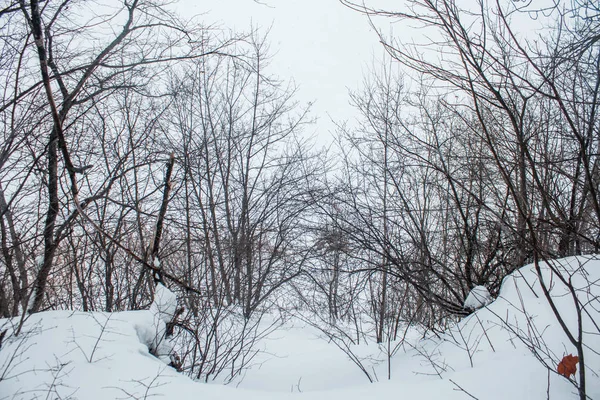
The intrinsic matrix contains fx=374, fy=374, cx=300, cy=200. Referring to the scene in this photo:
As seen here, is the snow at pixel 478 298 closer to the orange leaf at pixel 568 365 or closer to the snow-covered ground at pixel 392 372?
the snow-covered ground at pixel 392 372

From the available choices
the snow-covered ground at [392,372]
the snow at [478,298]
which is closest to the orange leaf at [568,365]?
the snow-covered ground at [392,372]

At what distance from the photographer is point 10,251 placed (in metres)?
4.13

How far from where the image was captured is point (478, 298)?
3.89 metres

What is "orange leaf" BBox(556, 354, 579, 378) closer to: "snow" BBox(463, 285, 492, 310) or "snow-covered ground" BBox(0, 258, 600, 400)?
"snow-covered ground" BBox(0, 258, 600, 400)

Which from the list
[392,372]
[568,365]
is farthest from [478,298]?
[568,365]

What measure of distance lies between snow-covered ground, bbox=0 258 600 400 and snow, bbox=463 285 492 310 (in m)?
0.45

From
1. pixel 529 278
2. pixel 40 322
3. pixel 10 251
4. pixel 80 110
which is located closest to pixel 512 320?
pixel 529 278

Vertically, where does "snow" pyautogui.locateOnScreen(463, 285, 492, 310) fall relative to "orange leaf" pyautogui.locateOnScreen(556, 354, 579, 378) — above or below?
above

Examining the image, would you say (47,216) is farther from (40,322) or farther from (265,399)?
(265,399)

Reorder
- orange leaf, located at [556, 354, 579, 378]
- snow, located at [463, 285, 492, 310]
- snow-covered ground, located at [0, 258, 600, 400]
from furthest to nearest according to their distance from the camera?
1. snow, located at [463, 285, 492, 310]
2. snow-covered ground, located at [0, 258, 600, 400]
3. orange leaf, located at [556, 354, 579, 378]

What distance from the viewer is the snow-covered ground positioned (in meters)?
2.11

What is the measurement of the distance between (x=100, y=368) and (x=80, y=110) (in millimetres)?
3809

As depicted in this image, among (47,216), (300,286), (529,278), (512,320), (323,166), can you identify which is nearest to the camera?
(512,320)

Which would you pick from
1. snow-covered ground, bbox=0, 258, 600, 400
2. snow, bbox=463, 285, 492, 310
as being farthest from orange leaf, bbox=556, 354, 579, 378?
snow, bbox=463, 285, 492, 310
